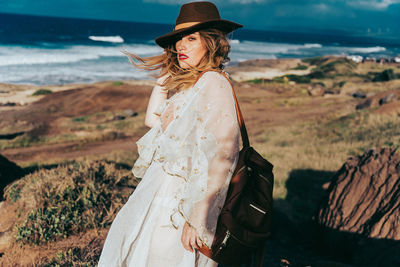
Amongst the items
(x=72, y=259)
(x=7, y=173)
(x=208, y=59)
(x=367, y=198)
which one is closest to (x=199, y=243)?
(x=208, y=59)

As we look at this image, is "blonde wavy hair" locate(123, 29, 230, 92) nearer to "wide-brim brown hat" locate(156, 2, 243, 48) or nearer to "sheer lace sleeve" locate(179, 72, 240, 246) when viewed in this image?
"wide-brim brown hat" locate(156, 2, 243, 48)

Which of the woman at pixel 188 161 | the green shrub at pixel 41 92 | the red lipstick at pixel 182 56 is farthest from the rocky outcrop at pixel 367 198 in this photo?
the green shrub at pixel 41 92

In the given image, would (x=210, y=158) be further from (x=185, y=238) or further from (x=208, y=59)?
(x=208, y=59)

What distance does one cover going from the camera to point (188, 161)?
1787 mm

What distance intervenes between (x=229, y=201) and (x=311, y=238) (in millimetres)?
4119

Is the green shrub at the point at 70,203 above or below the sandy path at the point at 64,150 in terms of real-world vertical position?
above

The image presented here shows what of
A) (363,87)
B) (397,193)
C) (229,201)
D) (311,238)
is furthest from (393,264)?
(363,87)

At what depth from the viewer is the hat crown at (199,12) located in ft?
Answer: 5.99

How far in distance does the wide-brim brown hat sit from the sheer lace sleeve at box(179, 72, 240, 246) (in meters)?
0.34

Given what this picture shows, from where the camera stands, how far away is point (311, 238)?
5.17 meters

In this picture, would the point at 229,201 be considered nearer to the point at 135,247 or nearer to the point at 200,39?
the point at 135,247

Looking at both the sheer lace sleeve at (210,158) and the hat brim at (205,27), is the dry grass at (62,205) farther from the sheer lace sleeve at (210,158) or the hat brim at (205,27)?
the hat brim at (205,27)

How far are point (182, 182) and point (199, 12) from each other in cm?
96

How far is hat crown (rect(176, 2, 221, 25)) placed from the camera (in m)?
1.83
